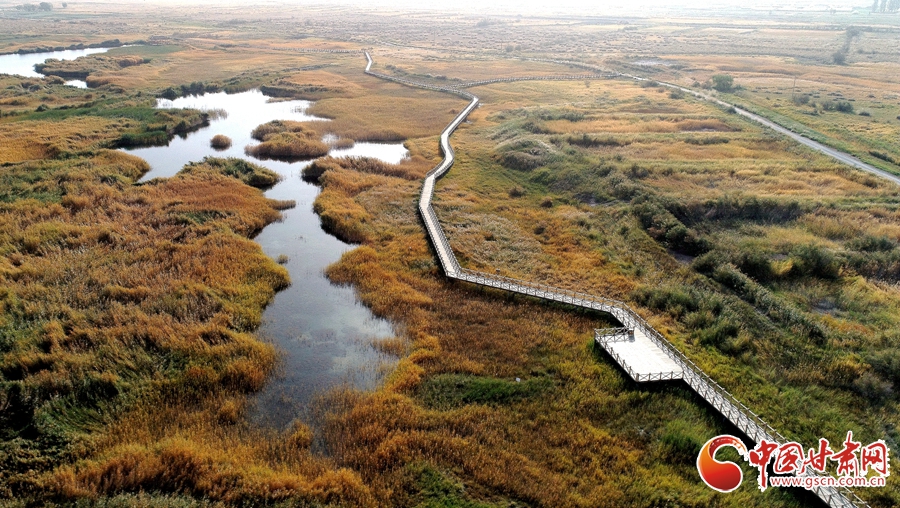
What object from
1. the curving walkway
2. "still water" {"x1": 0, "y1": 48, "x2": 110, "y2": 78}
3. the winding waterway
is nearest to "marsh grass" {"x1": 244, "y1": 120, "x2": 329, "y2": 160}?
the curving walkway

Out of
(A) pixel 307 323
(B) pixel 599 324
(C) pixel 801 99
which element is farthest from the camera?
(C) pixel 801 99

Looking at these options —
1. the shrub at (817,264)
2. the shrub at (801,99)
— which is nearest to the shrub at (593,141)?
the shrub at (817,264)

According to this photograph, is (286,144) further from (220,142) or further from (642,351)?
(642,351)

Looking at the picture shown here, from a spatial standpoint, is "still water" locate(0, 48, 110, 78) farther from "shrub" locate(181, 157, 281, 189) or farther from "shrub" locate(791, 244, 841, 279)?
"shrub" locate(791, 244, 841, 279)

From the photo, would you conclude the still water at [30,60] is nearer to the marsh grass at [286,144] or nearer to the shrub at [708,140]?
the marsh grass at [286,144]

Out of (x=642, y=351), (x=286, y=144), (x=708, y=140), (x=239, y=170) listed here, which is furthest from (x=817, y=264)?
(x=286, y=144)
